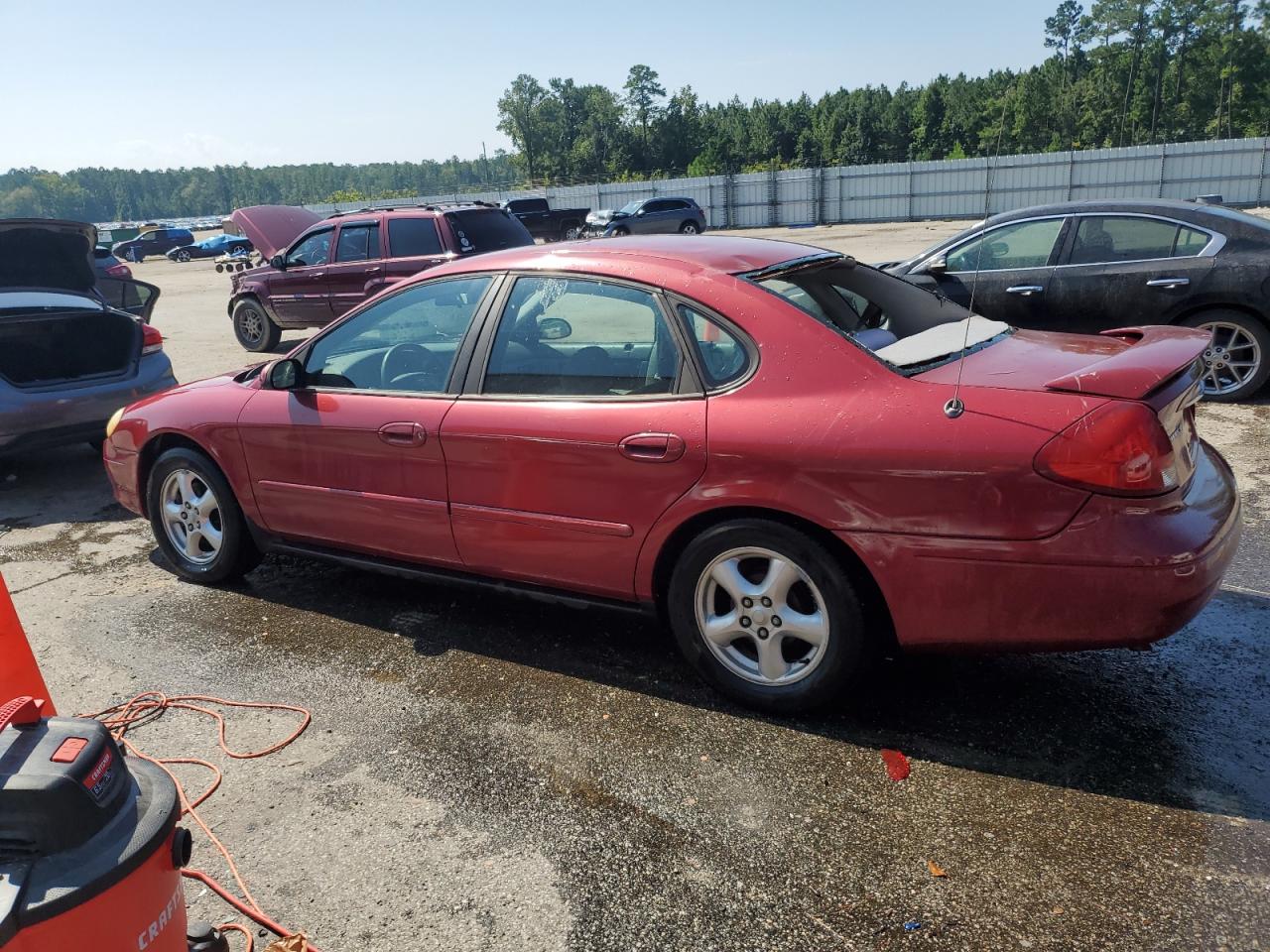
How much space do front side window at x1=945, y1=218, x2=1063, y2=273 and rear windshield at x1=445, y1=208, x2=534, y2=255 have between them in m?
5.21

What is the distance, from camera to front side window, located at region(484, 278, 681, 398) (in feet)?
10.9

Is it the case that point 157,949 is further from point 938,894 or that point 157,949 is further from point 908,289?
point 908,289

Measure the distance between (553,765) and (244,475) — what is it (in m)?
2.23

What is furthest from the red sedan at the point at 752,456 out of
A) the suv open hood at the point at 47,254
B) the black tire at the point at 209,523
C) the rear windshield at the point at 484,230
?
the rear windshield at the point at 484,230

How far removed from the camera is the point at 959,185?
40.2 metres

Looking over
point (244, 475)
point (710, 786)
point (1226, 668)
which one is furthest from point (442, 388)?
point (1226, 668)

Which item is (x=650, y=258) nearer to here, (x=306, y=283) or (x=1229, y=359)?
(x=1229, y=359)

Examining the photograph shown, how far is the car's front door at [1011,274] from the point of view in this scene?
7.46 meters

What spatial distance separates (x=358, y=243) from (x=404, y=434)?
8.82m

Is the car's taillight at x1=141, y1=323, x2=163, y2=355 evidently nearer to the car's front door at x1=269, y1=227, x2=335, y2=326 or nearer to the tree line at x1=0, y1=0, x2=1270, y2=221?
the car's front door at x1=269, y1=227, x2=335, y2=326

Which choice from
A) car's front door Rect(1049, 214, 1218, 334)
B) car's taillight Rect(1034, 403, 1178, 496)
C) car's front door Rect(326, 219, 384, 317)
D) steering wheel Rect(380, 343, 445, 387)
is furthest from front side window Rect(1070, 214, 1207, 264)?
car's front door Rect(326, 219, 384, 317)

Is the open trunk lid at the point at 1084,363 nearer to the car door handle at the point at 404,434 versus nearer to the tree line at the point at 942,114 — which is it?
the car door handle at the point at 404,434

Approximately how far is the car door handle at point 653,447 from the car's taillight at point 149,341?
5.47 m

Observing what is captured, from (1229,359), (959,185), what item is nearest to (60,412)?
(1229,359)
